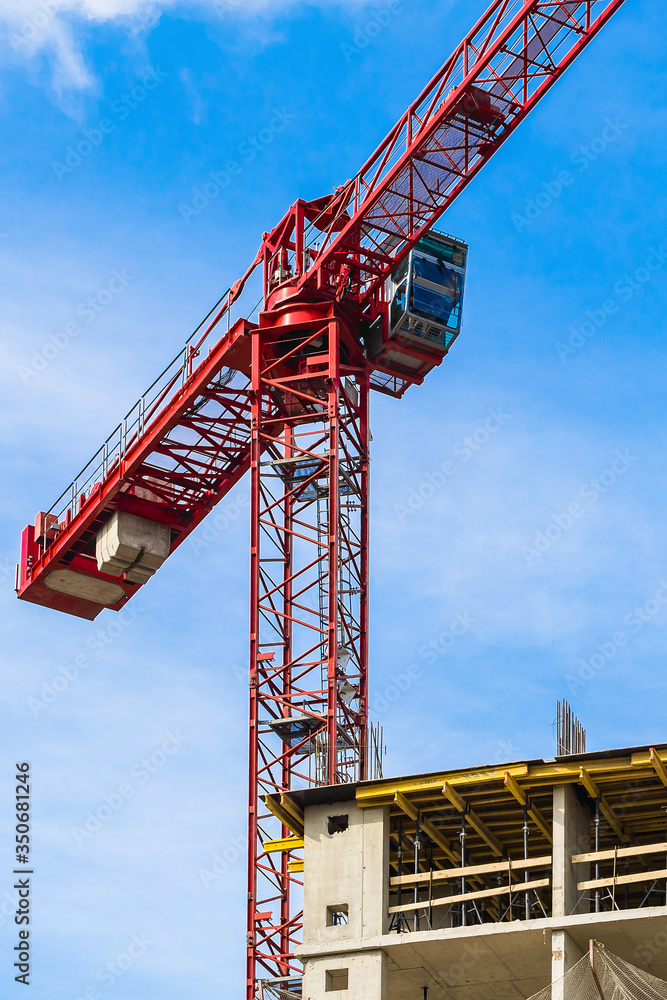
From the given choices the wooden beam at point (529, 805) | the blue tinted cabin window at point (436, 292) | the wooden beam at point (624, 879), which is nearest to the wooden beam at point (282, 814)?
the wooden beam at point (529, 805)

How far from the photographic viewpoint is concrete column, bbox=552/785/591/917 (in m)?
36.9

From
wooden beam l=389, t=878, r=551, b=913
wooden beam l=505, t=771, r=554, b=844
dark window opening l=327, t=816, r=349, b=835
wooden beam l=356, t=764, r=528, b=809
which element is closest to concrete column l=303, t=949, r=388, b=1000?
wooden beam l=389, t=878, r=551, b=913

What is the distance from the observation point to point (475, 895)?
3772 centimetres

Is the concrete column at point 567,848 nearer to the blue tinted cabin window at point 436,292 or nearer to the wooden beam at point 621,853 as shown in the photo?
the wooden beam at point 621,853

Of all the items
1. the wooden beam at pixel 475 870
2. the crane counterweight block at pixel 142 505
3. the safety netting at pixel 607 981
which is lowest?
the safety netting at pixel 607 981

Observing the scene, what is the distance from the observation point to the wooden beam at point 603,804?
37.1 m

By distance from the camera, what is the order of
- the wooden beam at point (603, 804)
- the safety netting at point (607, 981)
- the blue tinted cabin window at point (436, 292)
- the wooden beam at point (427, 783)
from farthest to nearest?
the blue tinted cabin window at point (436, 292), the wooden beam at point (427, 783), the wooden beam at point (603, 804), the safety netting at point (607, 981)

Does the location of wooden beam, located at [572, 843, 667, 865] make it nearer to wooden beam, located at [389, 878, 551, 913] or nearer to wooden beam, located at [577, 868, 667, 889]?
wooden beam, located at [577, 868, 667, 889]

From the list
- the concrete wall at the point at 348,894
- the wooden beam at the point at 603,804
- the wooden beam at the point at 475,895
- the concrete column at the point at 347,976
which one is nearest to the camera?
the wooden beam at the point at 603,804

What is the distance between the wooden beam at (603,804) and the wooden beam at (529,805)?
46.1 inches

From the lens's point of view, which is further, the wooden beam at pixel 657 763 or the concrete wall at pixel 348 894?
the concrete wall at pixel 348 894

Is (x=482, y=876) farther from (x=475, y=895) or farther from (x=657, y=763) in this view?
(x=657, y=763)

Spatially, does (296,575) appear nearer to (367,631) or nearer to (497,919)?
(367,631)

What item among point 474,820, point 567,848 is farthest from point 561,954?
point 474,820
